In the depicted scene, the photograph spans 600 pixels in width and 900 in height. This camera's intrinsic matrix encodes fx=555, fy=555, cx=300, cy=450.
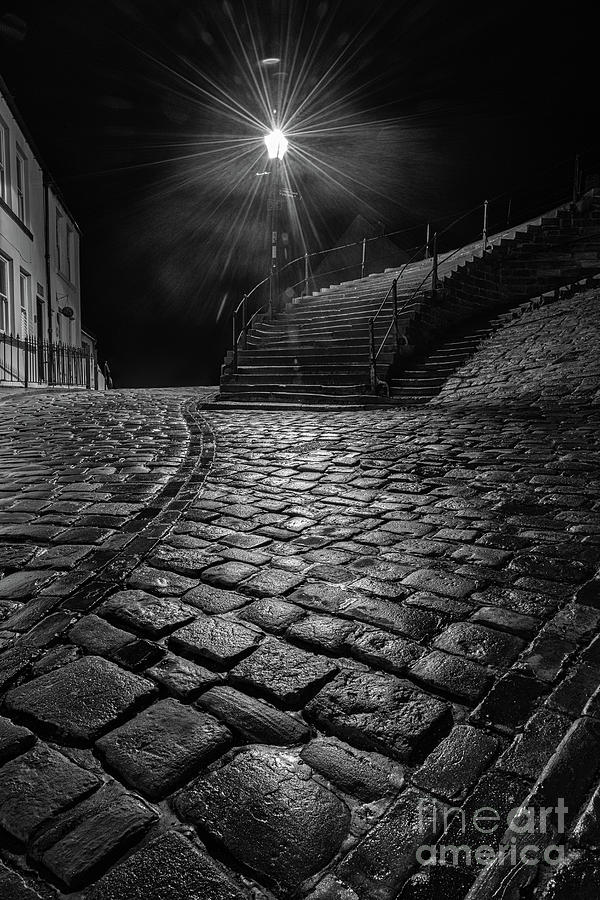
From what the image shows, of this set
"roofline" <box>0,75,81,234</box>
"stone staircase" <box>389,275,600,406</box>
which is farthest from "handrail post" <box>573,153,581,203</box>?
"roofline" <box>0,75,81,234</box>

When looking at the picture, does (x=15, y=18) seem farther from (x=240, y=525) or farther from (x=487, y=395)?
(x=240, y=525)

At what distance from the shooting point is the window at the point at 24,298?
60.2ft

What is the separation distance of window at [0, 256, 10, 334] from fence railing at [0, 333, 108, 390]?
0.49 meters

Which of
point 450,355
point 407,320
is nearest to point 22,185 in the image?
point 407,320

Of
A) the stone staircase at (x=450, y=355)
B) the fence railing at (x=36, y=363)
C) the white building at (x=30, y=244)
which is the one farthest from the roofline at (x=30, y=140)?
the stone staircase at (x=450, y=355)

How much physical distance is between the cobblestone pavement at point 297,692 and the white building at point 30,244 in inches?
572

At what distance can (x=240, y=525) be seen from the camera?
164 inches

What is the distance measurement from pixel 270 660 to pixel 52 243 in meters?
24.8

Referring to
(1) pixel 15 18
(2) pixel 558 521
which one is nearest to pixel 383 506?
(2) pixel 558 521

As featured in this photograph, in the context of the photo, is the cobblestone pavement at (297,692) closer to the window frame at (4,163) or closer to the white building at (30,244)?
the white building at (30,244)

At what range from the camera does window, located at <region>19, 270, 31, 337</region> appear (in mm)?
18344

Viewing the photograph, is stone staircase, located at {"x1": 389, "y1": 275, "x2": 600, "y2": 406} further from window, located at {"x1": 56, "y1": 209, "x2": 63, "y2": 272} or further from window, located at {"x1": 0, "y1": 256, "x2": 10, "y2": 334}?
window, located at {"x1": 56, "y1": 209, "x2": 63, "y2": 272}

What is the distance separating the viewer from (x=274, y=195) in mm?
15977

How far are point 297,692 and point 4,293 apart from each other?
18164mm
